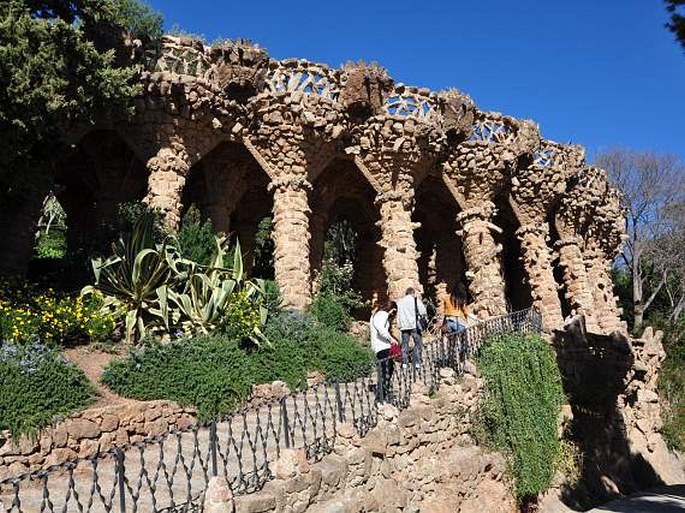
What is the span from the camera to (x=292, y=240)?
1166 cm

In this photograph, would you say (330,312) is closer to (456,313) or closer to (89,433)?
(456,313)

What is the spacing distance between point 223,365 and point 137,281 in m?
1.80

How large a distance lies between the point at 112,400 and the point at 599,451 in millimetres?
8689

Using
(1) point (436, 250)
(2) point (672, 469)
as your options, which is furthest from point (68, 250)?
(2) point (672, 469)

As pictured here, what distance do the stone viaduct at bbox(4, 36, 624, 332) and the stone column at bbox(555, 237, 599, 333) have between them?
0.04 meters

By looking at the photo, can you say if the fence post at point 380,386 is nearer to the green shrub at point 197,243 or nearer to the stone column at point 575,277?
the green shrub at point 197,243

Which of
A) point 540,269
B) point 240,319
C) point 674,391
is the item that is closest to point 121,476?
point 240,319

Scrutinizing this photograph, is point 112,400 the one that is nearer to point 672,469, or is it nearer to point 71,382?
point 71,382

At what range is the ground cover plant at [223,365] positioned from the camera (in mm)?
6887

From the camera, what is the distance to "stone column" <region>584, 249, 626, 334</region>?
1761 cm

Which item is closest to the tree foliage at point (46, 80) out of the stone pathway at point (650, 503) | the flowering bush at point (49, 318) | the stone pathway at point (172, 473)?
the flowering bush at point (49, 318)

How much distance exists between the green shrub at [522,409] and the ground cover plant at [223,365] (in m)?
1.91

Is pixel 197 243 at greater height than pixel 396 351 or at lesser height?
greater

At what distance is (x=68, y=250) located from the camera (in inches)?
430
